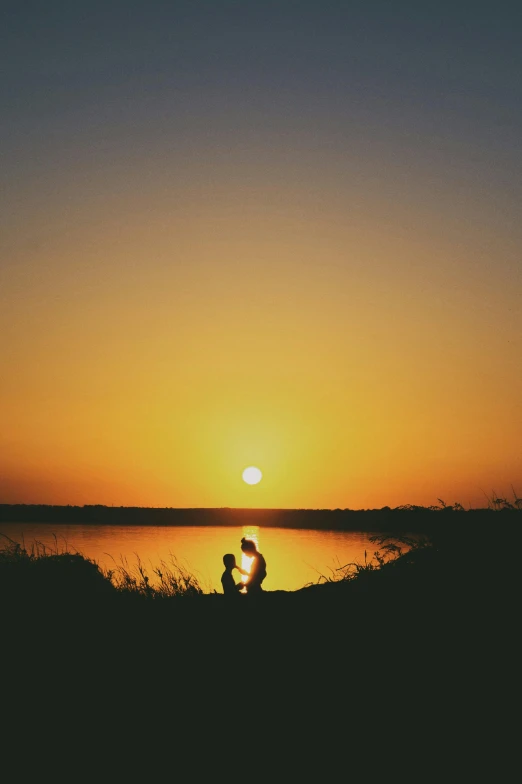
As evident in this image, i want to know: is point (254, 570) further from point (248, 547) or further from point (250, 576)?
point (248, 547)

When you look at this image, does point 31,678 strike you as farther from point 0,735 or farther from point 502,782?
point 502,782

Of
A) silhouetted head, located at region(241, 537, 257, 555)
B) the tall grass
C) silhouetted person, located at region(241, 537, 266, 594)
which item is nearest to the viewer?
the tall grass

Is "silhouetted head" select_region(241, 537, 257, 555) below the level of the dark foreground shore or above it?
above

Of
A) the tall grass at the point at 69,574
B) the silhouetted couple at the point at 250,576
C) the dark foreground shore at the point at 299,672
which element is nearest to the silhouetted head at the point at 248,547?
the silhouetted couple at the point at 250,576

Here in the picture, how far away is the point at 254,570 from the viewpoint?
13336 mm

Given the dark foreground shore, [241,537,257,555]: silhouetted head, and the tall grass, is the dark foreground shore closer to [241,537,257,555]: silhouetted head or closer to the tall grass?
the tall grass

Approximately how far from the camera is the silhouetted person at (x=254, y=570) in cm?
1325

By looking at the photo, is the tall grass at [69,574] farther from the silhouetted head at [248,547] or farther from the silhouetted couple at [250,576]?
the silhouetted head at [248,547]

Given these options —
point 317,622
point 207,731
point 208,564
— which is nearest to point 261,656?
point 317,622

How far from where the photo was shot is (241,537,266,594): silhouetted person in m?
13.2

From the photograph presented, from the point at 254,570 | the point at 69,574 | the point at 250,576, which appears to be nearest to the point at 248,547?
the point at 254,570

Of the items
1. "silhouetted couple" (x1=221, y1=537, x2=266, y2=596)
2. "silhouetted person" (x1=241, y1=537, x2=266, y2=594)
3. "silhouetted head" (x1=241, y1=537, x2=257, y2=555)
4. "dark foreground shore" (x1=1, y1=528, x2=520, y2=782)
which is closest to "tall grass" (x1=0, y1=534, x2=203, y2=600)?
"silhouetted couple" (x1=221, y1=537, x2=266, y2=596)

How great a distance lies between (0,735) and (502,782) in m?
5.05

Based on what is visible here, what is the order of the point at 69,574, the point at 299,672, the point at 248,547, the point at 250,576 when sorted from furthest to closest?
the point at 69,574, the point at 248,547, the point at 250,576, the point at 299,672
